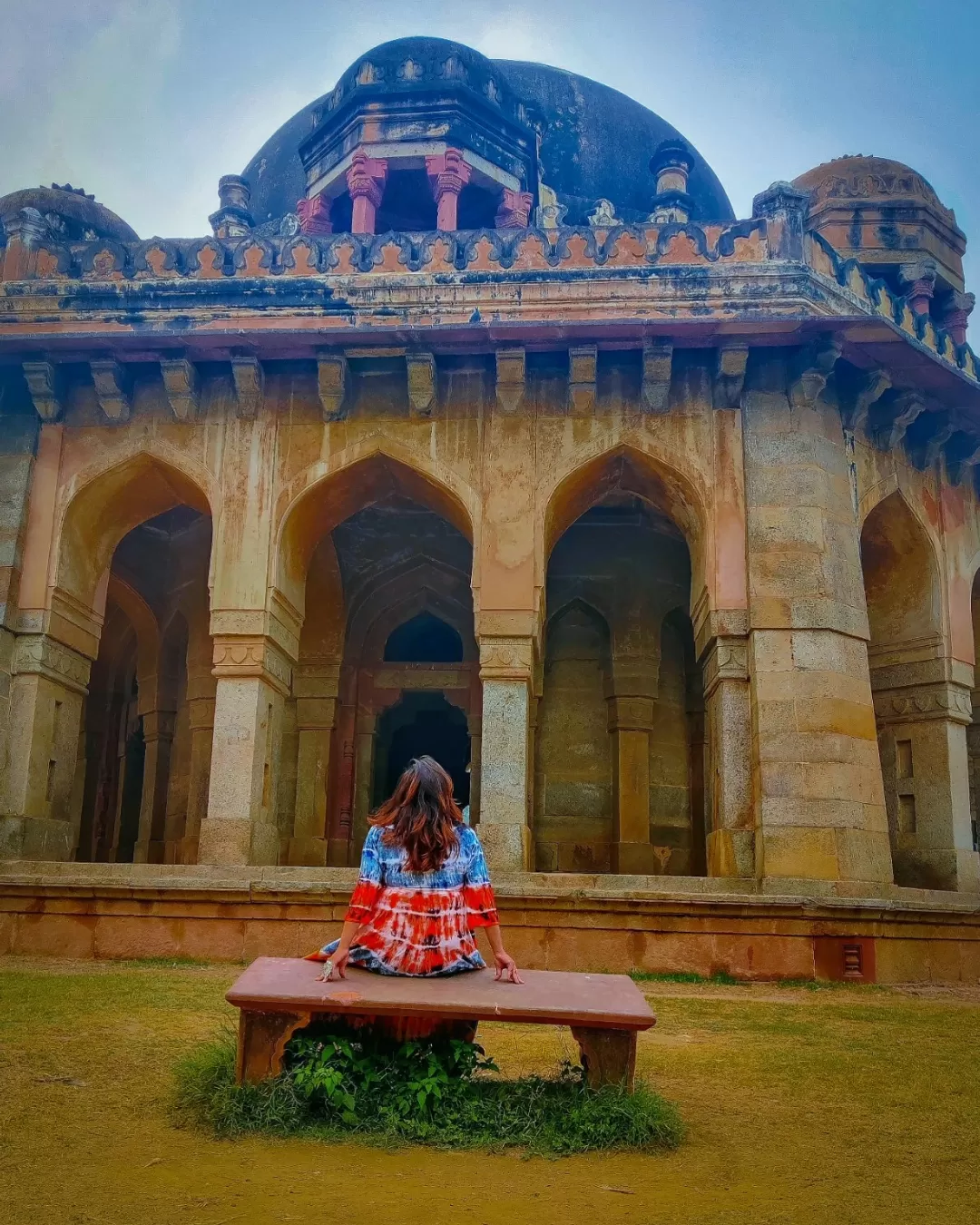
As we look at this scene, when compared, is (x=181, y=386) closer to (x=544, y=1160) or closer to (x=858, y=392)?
(x=858, y=392)

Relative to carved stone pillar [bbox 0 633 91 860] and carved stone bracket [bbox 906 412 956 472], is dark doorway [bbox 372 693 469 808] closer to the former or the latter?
carved stone pillar [bbox 0 633 91 860]

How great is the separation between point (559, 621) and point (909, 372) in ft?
16.2

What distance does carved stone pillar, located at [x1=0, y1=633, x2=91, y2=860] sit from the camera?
393 inches

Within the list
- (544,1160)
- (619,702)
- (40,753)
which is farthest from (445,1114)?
(619,702)

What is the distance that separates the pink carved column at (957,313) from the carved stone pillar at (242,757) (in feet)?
31.2

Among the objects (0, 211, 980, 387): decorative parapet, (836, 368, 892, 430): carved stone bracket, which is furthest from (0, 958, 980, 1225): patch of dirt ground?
(0, 211, 980, 387): decorative parapet

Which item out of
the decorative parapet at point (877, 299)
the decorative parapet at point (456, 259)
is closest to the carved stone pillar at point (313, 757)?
the decorative parapet at point (456, 259)

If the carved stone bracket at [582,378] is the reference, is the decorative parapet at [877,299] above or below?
above

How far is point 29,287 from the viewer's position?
10609 millimetres

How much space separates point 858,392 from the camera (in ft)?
35.2

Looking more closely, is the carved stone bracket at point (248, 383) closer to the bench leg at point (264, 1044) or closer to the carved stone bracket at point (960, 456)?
the carved stone bracket at point (960, 456)

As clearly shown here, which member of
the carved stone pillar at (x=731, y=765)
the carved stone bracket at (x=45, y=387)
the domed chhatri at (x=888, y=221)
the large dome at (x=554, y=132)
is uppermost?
the large dome at (x=554, y=132)

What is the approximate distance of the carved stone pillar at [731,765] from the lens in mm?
9523

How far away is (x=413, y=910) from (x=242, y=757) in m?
6.02
